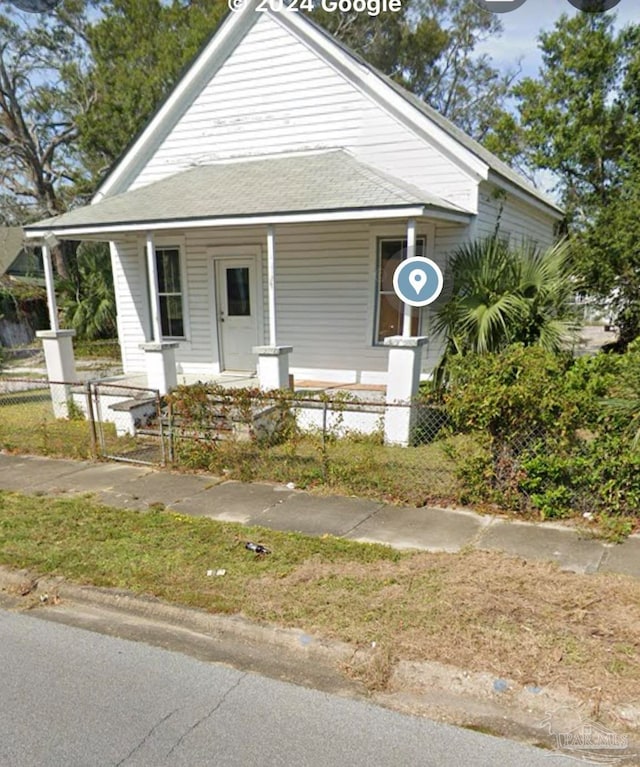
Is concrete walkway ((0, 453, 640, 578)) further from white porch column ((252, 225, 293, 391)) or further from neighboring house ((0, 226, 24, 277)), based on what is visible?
neighboring house ((0, 226, 24, 277))

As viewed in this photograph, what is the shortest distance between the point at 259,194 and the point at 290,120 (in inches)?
93.3

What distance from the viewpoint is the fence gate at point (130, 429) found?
7387 mm

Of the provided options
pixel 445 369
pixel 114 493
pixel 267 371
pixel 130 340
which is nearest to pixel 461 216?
pixel 445 369

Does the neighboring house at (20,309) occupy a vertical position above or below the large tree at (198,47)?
below

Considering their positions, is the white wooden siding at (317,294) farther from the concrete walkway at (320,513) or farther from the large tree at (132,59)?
the large tree at (132,59)

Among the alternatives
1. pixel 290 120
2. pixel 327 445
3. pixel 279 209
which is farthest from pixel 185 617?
pixel 290 120

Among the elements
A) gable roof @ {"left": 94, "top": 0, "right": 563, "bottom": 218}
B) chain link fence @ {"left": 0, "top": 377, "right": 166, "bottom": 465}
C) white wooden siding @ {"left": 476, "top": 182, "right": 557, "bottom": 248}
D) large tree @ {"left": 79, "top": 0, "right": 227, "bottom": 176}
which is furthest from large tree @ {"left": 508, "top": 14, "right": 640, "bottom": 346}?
large tree @ {"left": 79, "top": 0, "right": 227, "bottom": 176}

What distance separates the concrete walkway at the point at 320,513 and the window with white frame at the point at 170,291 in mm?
4833

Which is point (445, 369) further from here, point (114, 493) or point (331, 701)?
point (331, 701)

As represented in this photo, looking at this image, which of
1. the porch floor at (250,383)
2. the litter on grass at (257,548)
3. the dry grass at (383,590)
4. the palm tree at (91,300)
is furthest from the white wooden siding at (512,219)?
the palm tree at (91,300)

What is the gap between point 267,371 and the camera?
838 cm

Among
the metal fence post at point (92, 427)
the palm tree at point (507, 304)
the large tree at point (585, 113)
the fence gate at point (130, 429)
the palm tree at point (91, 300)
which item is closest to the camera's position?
the metal fence post at point (92, 427)

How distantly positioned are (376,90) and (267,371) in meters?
5.43

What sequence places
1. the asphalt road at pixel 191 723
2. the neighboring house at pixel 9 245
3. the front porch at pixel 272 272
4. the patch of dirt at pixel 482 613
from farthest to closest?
the neighboring house at pixel 9 245 → the front porch at pixel 272 272 → the patch of dirt at pixel 482 613 → the asphalt road at pixel 191 723
